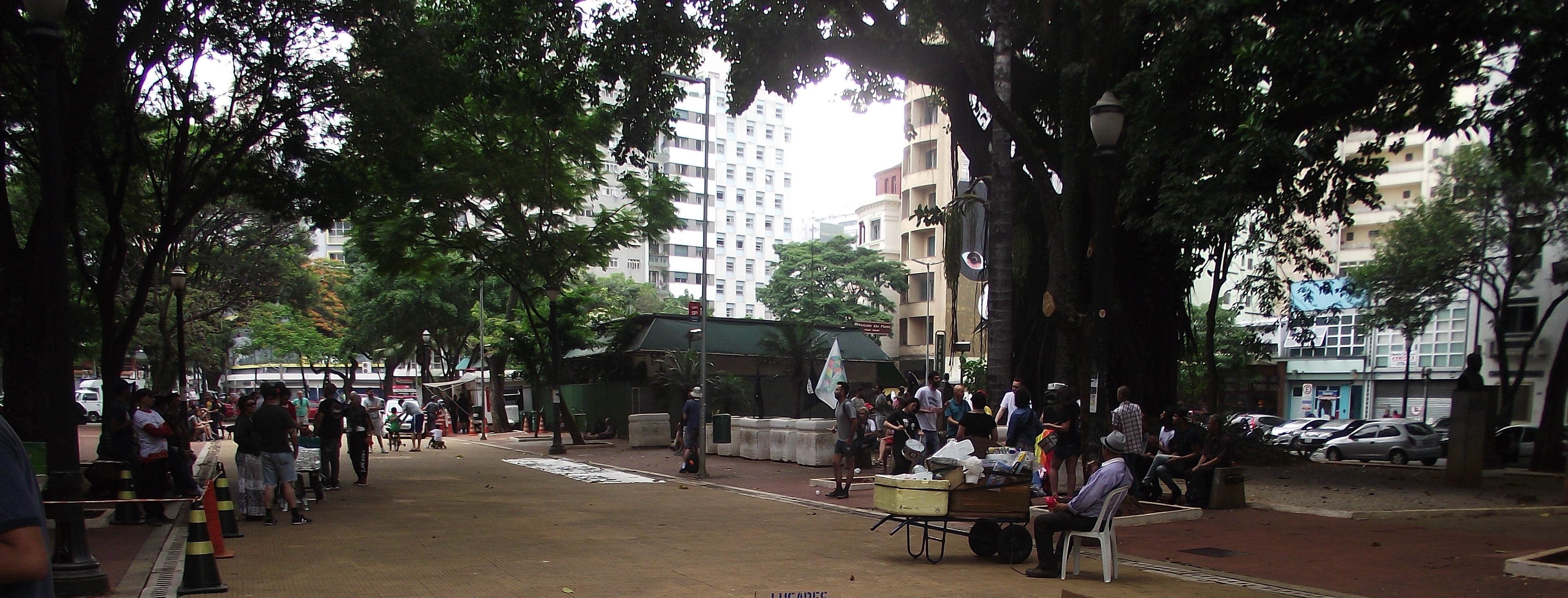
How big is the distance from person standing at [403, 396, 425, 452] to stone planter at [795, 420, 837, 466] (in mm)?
13058

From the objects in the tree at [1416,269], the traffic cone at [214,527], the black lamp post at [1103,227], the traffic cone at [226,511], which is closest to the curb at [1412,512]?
the black lamp post at [1103,227]

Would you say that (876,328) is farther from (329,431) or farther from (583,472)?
(329,431)

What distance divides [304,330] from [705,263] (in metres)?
38.5

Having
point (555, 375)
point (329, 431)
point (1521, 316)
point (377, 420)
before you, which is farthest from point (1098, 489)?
point (1521, 316)

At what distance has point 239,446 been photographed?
12.9m

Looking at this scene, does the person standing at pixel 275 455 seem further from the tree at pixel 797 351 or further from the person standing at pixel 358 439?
the tree at pixel 797 351

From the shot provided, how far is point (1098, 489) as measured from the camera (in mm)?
8789

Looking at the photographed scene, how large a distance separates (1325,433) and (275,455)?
30.0 metres

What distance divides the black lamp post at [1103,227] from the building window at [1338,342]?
37226 mm

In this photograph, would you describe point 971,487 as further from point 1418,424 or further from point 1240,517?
point 1418,424

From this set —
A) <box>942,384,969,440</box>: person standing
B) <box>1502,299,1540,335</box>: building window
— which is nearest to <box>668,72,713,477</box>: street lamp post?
<box>942,384,969,440</box>: person standing

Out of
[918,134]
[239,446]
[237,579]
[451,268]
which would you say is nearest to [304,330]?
[451,268]

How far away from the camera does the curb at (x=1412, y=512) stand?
42.7 feet

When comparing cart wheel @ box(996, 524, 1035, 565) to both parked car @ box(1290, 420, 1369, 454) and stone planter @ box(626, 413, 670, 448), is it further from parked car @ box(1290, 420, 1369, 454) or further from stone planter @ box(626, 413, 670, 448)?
parked car @ box(1290, 420, 1369, 454)
